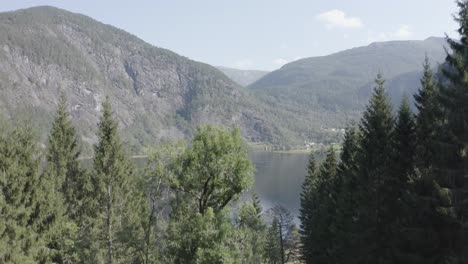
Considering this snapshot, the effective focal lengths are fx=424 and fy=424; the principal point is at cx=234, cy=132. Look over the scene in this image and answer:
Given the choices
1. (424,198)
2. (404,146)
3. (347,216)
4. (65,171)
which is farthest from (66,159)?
(424,198)

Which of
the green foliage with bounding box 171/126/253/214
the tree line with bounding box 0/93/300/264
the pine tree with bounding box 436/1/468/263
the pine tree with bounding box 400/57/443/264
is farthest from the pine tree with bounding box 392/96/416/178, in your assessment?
the green foliage with bounding box 171/126/253/214

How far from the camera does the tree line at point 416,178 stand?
16266mm

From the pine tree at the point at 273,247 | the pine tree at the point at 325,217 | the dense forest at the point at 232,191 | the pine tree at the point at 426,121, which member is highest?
the pine tree at the point at 426,121

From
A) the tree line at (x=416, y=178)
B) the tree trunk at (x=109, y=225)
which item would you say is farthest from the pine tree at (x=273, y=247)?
the tree trunk at (x=109, y=225)

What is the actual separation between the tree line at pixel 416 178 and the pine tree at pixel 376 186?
0.05 metres

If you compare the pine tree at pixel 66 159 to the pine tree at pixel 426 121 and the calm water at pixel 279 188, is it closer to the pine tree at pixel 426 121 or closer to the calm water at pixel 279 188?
the pine tree at pixel 426 121

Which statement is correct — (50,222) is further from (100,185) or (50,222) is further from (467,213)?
(467,213)

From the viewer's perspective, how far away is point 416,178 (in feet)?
63.3

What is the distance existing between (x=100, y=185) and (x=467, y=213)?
73.1 feet

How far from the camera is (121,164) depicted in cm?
2997

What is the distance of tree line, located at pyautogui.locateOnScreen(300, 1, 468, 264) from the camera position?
16.3 meters

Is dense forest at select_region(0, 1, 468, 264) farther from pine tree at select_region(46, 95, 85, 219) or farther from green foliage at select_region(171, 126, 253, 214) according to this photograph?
pine tree at select_region(46, 95, 85, 219)

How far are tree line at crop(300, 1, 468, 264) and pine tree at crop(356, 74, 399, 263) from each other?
5 cm

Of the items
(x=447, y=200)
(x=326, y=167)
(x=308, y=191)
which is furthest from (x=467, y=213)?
(x=308, y=191)
